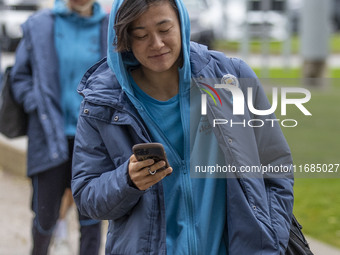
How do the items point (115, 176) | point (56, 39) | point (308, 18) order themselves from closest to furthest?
point (115, 176) → point (56, 39) → point (308, 18)

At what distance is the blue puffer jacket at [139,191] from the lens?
237 cm

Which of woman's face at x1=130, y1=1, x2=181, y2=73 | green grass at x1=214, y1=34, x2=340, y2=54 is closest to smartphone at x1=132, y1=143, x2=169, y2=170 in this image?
woman's face at x1=130, y1=1, x2=181, y2=73

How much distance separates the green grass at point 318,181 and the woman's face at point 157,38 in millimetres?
621

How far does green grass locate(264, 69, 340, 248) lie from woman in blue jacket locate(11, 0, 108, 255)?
1.28 meters

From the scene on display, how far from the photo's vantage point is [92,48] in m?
4.28

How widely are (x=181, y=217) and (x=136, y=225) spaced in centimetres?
16

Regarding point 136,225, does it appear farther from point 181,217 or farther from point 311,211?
point 311,211

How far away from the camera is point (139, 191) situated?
2.30 meters

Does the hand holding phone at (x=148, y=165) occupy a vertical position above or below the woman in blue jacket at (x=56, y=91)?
above

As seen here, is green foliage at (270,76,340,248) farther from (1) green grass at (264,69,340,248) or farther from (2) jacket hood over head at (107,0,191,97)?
(2) jacket hood over head at (107,0,191,97)

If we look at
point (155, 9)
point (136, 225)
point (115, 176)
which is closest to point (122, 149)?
point (115, 176)

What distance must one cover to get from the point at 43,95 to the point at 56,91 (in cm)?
8

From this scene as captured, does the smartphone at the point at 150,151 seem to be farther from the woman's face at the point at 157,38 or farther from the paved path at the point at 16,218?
the paved path at the point at 16,218

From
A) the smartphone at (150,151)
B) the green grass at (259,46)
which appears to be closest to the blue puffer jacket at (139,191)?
the smartphone at (150,151)
